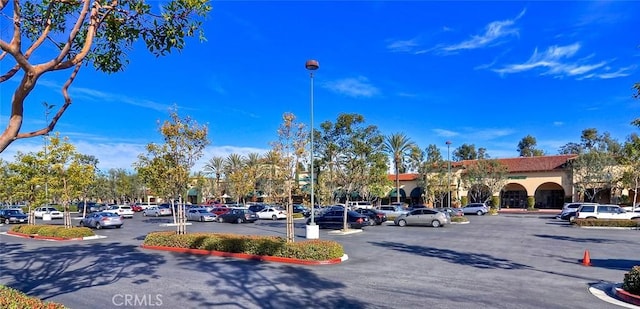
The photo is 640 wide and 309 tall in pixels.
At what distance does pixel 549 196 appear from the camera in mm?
60469

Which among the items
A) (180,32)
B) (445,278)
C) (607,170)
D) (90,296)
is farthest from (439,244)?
(607,170)

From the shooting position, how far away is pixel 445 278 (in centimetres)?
1209

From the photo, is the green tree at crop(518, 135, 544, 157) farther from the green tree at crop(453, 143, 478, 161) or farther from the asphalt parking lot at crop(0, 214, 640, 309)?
the asphalt parking lot at crop(0, 214, 640, 309)

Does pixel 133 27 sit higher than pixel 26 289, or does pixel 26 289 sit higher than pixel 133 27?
pixel 133 27

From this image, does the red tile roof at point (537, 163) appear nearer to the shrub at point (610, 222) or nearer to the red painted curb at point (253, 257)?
the shrub at point (610, 222)

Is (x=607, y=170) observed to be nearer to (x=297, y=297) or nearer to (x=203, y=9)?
(x=297, y=297)

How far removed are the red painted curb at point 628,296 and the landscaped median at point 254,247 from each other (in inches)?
318

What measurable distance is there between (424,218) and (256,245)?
1956 cm

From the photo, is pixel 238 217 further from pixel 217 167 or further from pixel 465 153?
pixel 465 153

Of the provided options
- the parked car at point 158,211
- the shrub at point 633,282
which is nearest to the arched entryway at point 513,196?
the parked car at point 158,211

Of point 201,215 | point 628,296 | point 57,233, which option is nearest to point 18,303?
point 628,296

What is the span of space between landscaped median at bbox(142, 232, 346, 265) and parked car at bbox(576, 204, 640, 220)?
25.9m

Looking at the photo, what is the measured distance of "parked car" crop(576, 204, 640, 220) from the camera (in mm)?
32425

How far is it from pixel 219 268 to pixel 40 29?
8915 mm
